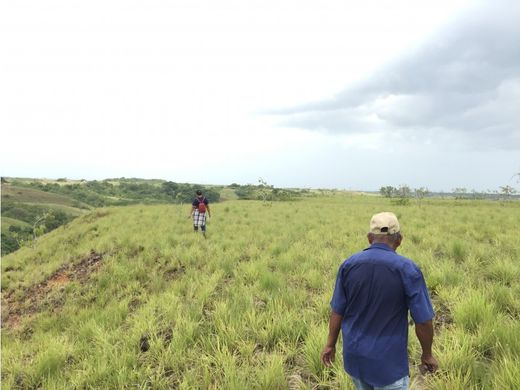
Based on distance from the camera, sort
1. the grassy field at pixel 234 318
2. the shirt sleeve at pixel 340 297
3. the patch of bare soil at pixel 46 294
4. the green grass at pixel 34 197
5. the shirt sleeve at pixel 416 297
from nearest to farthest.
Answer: the shirt sleeve at pixel 416 297 → the shirt sleeve at pixel 340 297 → the grassy field at pixel 234 318 → the patch of bare soil at pixel 46 294 → the green grass at pixel 34 197

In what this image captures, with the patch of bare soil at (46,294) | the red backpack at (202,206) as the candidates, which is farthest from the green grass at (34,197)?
the red backpack at (202,206)

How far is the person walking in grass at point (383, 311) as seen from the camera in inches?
113

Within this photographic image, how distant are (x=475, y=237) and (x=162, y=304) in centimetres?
1143

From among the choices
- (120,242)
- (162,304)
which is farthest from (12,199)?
(162,304)

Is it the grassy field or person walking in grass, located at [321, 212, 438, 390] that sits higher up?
person walking in grass, located at [321, 212, 438, 390]

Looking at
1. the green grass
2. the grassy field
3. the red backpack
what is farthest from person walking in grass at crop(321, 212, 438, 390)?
the green grass

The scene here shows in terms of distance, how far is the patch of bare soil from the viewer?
1093 cm

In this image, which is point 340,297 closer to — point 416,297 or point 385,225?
point 416,297

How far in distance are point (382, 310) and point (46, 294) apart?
13.0 metres

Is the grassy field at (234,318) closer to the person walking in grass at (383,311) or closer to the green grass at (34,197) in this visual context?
the person walking in grass at (383,311)

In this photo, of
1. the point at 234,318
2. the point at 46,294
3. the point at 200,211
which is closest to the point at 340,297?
the point at 234,318

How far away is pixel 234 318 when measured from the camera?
6.13 meters

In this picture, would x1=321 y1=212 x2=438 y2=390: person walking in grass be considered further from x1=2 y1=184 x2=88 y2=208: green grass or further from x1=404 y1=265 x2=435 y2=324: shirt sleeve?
x1=2 y1=184 x2=88 y2=208: green grass

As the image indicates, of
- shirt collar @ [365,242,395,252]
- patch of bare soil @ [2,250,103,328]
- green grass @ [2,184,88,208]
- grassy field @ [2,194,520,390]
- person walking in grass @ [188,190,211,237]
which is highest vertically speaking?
shirt collar @ [365,242,395,252]
